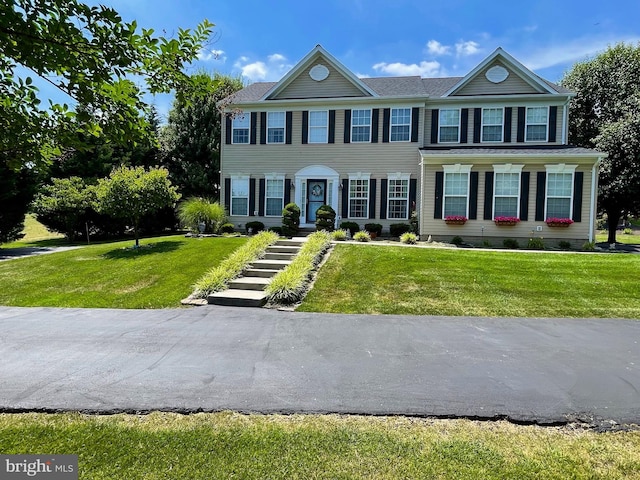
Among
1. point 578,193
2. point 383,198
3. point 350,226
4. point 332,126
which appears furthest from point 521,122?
point 350,226

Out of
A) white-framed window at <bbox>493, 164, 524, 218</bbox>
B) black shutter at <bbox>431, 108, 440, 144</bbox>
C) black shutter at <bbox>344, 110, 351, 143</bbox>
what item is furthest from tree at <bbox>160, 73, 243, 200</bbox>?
white-framed window at <bbox>493, 164, 524, 218</bbox>

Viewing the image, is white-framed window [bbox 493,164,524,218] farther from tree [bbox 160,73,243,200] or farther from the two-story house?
→ tree [bbox 160,73,243,200]

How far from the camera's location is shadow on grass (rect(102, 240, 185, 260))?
493 inches

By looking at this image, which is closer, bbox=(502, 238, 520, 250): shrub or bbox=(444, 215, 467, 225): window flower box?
bbox=(502, 238, 520, 250): shrub

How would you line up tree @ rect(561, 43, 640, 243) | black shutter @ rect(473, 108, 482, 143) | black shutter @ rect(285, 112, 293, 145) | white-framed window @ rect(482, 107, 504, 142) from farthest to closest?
tree @ rect(561, 43, 640, 243)
black shutter @ rect(285, 112, 293, 145)
black shutter @ rect(473, 108, 482, 143)
white-framed window @ rect(482, 107, 504, 142)

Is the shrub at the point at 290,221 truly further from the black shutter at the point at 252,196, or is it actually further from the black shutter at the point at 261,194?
the black shutter at the point at 252,196

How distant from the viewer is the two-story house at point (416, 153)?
14828 mm

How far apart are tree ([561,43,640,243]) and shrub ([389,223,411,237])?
1254 cm

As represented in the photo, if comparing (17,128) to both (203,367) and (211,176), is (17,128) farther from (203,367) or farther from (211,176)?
(211,176)

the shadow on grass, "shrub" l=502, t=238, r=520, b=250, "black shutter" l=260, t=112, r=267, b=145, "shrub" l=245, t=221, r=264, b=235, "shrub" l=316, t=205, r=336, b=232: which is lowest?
the shadow on grass

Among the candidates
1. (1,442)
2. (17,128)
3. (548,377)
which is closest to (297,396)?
(1,442)

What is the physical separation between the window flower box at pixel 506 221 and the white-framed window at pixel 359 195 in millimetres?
5370

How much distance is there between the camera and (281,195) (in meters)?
18.1

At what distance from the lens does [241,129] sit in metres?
18.5
